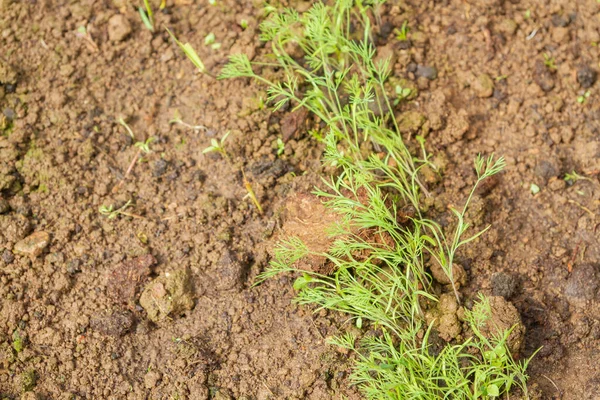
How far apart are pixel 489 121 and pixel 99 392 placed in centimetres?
230

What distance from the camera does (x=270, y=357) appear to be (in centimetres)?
302

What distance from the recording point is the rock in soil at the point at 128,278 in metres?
3.09

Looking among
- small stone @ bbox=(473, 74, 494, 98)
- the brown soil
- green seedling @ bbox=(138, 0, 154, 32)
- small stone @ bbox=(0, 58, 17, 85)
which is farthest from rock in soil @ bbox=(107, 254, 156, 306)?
small stone @ bbox=(473, 74, 494, 98)

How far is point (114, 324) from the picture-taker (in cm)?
301

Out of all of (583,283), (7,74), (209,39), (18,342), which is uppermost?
(7,74)

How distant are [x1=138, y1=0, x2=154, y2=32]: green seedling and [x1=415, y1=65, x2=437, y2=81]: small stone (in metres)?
1.45

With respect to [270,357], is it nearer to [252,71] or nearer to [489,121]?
[252,71]

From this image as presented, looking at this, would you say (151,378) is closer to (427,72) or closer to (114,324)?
(114,324)

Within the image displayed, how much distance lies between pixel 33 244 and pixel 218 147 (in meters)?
0.98

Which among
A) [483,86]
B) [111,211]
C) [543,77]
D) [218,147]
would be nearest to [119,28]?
[218,147]

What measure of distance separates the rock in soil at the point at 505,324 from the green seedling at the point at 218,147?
1.47 metres

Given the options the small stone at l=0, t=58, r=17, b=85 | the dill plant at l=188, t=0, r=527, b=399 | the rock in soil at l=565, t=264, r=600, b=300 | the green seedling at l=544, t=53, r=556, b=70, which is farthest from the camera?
the green seedling at l=544, t=53, r=556, b=70

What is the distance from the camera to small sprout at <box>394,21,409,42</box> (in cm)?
356

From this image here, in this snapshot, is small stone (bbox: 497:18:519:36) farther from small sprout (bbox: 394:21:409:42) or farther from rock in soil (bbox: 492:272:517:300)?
rock in soil (bbox: 492:272:517:300)
